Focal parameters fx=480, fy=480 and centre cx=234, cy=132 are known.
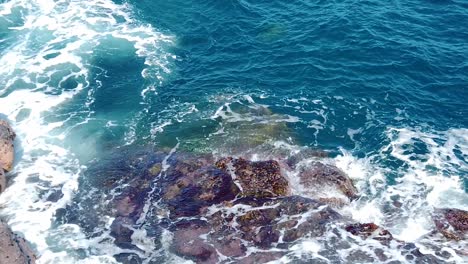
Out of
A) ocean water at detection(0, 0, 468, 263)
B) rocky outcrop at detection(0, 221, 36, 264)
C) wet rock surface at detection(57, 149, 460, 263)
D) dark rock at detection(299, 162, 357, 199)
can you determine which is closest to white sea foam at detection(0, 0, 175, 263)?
ocean water at detection(0, 0, 468, 263)

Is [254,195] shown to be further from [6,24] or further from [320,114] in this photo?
[6,24]

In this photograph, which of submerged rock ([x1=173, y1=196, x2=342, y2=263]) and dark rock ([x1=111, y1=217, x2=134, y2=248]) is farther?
dark rock ([x1=111, y1=217, x2=134, y2=248])

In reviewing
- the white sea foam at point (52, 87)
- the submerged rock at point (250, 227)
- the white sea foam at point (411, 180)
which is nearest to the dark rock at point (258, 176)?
the submerged rock at point (250, 227)

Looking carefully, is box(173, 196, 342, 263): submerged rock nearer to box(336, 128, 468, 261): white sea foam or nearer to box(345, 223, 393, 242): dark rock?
box(345, 223, 393, 242): dark rock

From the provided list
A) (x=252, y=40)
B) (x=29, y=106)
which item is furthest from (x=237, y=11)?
(x=29, y=106)

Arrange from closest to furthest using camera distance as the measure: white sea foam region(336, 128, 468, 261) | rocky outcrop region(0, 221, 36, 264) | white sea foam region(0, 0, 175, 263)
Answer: rocky outcrop region(0, 221, 36, 264), white sea foam region(0, 0, 175, 263), white sea foam region(336, 128, 468, 261)
